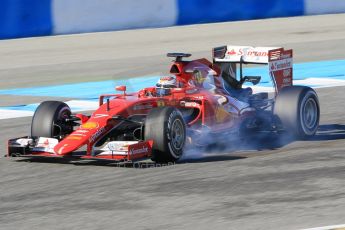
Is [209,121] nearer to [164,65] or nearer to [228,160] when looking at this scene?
[228,160]

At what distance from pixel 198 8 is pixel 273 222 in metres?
18.1

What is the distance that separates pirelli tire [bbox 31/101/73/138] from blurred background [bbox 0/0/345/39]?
11.5 m

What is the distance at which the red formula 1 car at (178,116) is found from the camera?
1067cm

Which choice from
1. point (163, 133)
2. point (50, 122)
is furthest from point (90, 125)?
point (163, 133)

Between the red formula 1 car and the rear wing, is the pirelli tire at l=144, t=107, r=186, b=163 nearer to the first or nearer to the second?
the red formula 1 car

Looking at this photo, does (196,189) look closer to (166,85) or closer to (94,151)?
(94,151)

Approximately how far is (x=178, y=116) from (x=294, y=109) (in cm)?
180

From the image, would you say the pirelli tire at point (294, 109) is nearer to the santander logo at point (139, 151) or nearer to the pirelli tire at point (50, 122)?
the santander logo at point (139, 151)

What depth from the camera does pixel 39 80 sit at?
19297 mm

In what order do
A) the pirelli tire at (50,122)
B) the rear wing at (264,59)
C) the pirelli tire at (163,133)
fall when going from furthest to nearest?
the rear wing at (264,59) → the pirelli tire at (50,122) → the pirelli tire at (163,133)

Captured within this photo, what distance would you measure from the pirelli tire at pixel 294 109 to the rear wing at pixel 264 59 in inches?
26.1

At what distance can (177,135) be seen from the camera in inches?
426

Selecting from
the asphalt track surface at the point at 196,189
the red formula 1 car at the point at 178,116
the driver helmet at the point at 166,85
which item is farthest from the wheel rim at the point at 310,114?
the driver helmet at the point at 166,85

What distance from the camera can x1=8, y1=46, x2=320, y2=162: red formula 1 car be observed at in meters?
10.7
